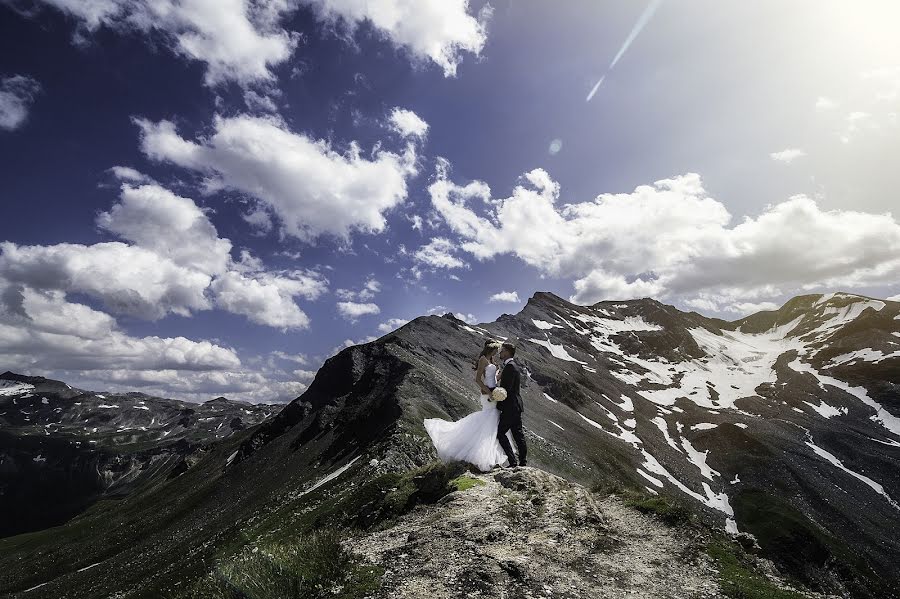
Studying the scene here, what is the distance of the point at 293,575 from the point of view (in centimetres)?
894

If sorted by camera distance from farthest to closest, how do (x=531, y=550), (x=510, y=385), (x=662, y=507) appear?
(x=510, y=385) < (x=662, y=507) < (x=531, y=550)

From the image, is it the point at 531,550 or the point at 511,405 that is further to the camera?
the point at 511,405

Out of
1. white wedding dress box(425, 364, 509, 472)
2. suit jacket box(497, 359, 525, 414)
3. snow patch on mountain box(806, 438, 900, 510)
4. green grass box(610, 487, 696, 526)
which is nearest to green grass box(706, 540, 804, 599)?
green grass box(610, 487, 696, 526)

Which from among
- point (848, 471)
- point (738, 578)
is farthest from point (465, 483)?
point (848, 471)

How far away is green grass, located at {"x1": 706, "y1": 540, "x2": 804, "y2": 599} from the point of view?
896 centimetres

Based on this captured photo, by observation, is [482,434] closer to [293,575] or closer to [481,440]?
[481,440]

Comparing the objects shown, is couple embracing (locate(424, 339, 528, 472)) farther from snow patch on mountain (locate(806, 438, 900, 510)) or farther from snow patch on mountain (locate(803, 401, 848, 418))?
snow patch on mountain (locate(803, 401, 848, 418))

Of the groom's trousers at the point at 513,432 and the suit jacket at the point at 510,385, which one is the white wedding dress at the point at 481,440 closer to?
the groom's trousers at the point at 513,432

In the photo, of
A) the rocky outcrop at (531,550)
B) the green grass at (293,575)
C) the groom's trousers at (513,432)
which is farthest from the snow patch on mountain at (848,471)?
the green grass at (293,575)

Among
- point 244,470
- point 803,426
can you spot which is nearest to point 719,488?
point 803,426

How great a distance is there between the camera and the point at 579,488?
53.6 feet

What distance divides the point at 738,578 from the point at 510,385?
813 cm

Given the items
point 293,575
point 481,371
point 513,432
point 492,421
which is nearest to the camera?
point 293,575

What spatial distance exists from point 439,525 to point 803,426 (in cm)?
19796
